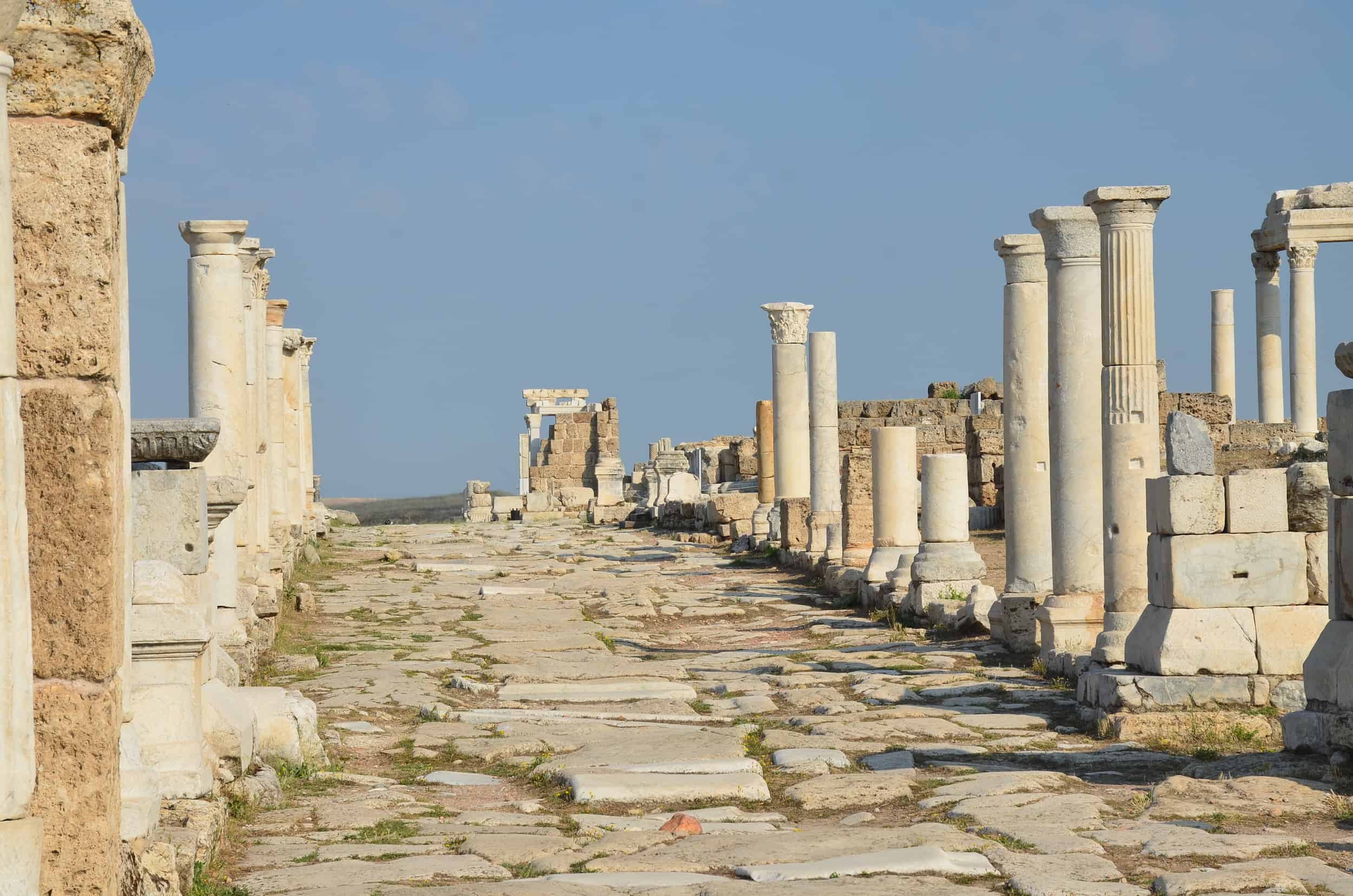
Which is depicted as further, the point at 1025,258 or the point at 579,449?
the point at 579,449

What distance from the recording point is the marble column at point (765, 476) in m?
23.5

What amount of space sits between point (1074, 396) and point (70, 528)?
8.29m

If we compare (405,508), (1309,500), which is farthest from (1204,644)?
(405,508)

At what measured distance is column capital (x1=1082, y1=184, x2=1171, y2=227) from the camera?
9969mm

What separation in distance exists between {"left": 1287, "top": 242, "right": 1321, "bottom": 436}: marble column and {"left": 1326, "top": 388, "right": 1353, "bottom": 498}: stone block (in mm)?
21003

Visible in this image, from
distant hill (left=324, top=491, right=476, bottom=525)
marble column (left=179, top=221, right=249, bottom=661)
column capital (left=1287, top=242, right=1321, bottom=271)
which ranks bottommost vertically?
distant hill (left=324, top=491, right=476, bottom=525)

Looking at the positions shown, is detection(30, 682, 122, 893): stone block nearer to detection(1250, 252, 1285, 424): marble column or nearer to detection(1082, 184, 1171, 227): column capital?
detection(1082, 184, 1171, 227): column capital

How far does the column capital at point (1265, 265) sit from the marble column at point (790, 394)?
10.5m

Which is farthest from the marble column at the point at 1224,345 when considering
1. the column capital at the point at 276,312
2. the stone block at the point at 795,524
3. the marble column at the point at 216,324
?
the marble column at the point at 216,324

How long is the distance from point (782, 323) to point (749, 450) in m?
11.3

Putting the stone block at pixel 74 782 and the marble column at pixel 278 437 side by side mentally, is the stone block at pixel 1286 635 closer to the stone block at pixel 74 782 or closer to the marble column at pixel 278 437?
the stone block at pixel 74 782

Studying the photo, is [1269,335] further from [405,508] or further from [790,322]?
[405,508]

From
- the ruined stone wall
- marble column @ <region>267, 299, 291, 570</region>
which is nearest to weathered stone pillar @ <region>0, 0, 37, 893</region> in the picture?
marble column @ <region>267, 299, 291, 570</region>

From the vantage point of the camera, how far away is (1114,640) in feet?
30.2
